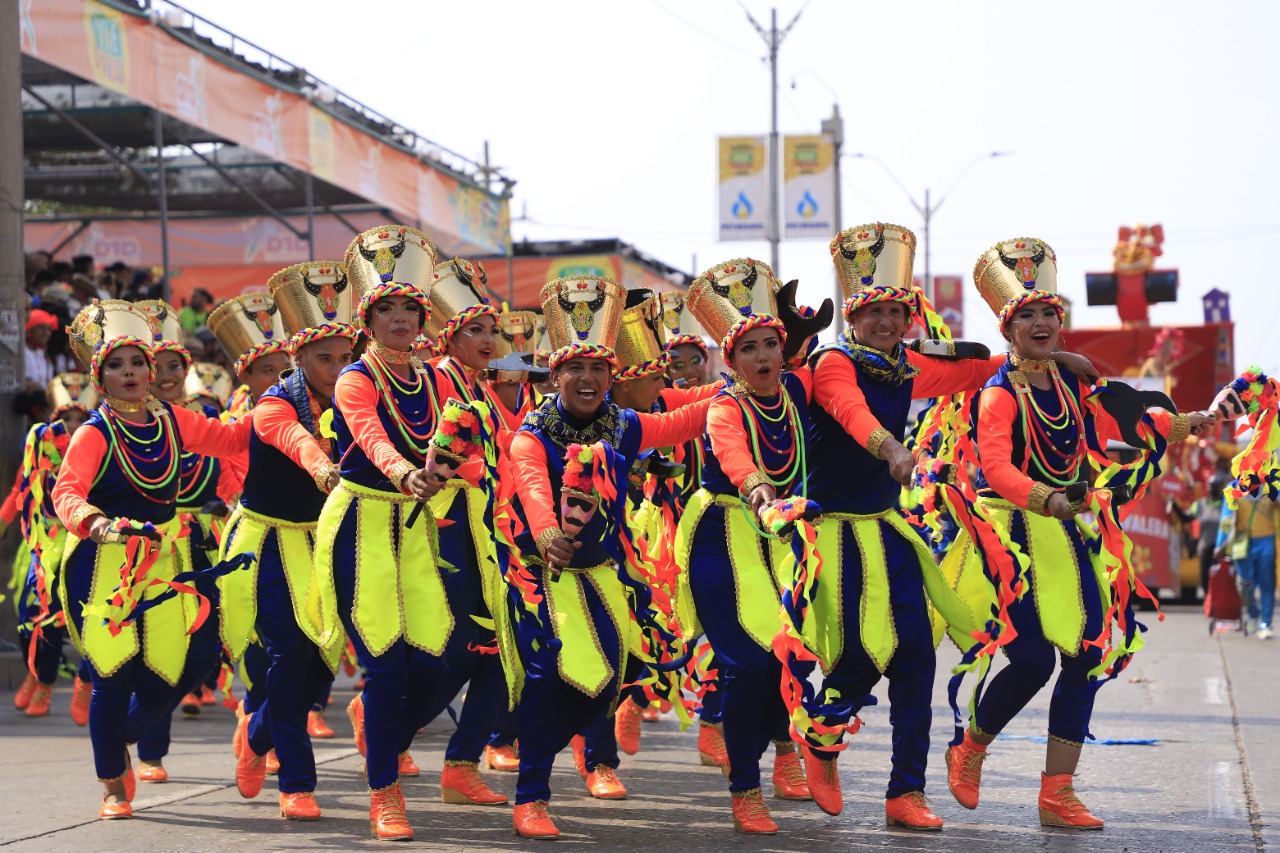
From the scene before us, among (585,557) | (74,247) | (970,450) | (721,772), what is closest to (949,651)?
(721,772)

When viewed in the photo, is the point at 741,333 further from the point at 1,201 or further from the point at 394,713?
the point at 1,201

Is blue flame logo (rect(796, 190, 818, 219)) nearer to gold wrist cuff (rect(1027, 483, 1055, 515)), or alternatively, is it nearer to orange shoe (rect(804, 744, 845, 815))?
gold wrist cuff (rect(1027, 483, 1055, 515))

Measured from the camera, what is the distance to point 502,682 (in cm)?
761

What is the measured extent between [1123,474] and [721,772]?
2.50 meters

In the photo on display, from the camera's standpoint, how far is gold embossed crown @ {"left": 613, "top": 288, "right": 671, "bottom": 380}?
793cm

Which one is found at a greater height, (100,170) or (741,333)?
(100,170)

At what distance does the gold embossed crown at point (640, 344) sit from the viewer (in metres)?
7.93

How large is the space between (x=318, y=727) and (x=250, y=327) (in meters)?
2.77

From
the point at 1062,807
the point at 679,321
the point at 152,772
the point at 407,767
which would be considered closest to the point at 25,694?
the point at 152,772

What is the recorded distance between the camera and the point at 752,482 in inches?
257

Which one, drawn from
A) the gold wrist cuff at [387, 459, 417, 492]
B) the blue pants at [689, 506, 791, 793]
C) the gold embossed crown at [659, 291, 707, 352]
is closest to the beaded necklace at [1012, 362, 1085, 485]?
the blue pants at [689, 506, 791, 793]

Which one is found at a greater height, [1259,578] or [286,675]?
[286,675]

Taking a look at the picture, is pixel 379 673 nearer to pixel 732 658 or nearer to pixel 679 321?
pixel 732 658

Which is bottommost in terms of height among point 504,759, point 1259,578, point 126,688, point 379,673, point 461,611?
point 1259,578
